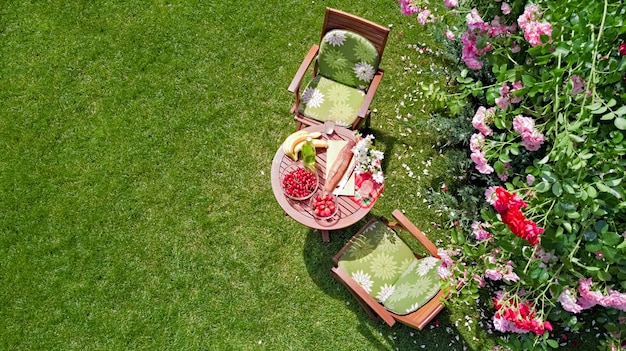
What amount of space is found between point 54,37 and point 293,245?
3.52m

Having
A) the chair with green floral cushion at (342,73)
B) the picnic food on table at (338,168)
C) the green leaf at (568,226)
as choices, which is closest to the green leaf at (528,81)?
the green leaf at (568,226)

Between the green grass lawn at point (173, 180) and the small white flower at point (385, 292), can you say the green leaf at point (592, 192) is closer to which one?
the small white flower at point (385, 292)

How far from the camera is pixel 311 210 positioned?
4359 mm

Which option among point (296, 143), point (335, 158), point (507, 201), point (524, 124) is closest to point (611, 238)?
point (507, 201)

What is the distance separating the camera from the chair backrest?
431 cm

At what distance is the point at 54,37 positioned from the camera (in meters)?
5.59

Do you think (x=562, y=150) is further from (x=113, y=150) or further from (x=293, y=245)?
(x=113, y=150)

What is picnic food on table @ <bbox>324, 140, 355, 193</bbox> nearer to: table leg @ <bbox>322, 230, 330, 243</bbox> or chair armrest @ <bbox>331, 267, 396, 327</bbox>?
table leg @ <bbox>322, 230, 330, 243</bbox>

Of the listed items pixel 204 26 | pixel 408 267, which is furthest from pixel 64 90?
pixel 408 267

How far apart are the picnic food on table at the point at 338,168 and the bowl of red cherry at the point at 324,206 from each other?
9cm

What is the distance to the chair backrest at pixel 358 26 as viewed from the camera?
4309 millimetres

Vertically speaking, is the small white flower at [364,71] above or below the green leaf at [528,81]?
below

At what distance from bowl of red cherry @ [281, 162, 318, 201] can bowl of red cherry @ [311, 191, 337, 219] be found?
9 centimetres

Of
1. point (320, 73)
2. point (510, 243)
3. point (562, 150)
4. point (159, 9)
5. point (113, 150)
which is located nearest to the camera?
point (562, 150)
